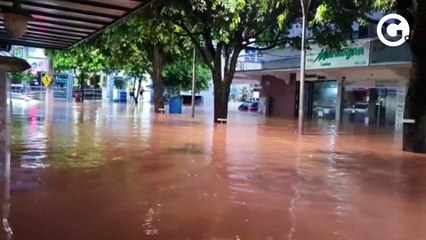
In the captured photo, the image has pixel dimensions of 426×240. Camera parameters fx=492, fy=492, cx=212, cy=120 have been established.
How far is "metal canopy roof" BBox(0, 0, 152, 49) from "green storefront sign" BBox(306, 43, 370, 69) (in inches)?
531

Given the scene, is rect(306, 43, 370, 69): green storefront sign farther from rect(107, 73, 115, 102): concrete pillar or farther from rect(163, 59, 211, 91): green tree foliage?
rect(107, 73, 115, 102): concrete pillar

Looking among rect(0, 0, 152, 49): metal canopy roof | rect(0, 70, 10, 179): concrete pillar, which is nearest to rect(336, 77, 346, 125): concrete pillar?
rect(0, 0, 152, 49): metal canopy roof

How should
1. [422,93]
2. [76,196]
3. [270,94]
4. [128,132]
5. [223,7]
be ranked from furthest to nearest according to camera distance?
1. [270,94]
2. [223,7]
3. [128,132]
4. [422,93]
5. [76,196]

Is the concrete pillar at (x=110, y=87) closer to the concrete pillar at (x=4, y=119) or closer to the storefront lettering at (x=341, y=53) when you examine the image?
the storefront lettering at (x=341, y=53)

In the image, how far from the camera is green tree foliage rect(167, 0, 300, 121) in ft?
58.7

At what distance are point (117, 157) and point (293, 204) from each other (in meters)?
4.67

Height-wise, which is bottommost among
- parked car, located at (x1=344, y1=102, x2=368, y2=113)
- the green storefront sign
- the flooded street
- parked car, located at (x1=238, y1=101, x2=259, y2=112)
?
the flooded street

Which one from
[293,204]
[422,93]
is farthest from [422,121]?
[293,204]

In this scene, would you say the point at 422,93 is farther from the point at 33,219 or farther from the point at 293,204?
the point at 33,219

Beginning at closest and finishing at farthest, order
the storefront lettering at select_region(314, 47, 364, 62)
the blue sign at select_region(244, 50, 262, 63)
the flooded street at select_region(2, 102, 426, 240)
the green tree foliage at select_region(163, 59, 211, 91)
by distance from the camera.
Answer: the flooded street at select_region(2, 102, 426, 240) < the storefront lettering at select_region(314, 47, 364, 62) < the blue sign at select_region(244, 50, 262, 63) < the green tree foliage at select_region(163, 59, 211, 91)

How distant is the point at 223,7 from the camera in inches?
731

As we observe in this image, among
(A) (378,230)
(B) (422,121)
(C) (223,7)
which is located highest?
(C) (223,7)

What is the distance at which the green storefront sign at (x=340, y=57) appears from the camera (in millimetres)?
23469

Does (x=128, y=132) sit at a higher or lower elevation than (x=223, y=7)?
lower
